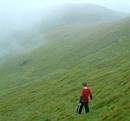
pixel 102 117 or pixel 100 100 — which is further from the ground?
pixel 100 100

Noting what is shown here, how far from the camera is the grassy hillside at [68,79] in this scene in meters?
45.8

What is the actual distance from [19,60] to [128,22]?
48.0 m

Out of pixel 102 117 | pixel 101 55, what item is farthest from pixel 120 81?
pixel 101 55

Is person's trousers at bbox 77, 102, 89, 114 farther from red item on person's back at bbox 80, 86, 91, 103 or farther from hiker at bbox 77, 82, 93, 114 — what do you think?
red item on person's back at bbox 80, 86, 91, 103

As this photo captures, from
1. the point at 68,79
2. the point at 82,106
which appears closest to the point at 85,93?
the point at 82,106

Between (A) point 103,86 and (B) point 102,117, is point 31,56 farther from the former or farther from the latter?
(B) point 102,117

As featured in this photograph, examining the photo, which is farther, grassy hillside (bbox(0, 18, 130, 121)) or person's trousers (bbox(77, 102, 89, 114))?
grassy hillside (bbox(0, 18, 130, 121))

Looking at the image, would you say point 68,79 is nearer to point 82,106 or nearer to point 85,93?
point 82,106

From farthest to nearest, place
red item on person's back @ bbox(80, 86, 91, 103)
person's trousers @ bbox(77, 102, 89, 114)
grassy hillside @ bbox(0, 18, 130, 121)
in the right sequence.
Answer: grassy hillside @ bbox(0, 18, 130, 121) < person's trousers @ bbox(77, 102, 89, 114) < red item on person's back @ bbox(80, 86, 91, 103)

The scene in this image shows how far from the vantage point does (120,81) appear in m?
55.5

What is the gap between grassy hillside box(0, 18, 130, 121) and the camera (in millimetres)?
45812

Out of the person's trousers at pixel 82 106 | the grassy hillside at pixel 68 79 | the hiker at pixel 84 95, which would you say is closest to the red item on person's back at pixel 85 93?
the hiker at pixel 84 95

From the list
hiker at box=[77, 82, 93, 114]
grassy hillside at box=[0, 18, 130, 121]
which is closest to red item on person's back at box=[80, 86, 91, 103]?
hiker at box=[77, 82, 93, 114]

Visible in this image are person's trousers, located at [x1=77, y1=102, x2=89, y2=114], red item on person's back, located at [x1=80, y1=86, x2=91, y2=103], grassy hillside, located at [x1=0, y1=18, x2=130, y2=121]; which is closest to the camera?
red item on person's back, located at [x1=80, y1=86, x2=91, y2=103]
